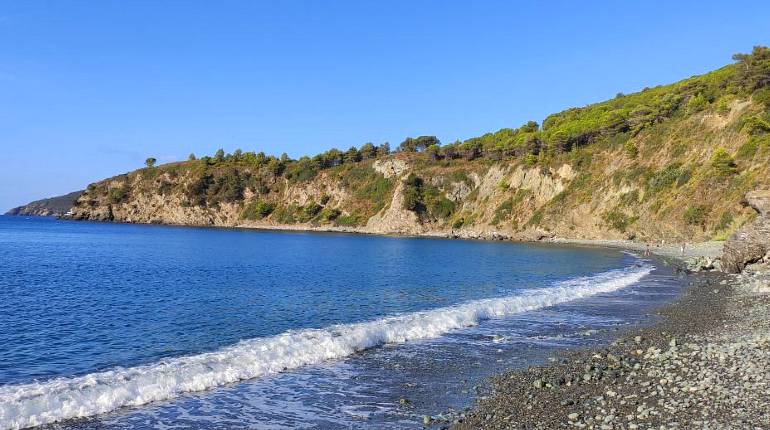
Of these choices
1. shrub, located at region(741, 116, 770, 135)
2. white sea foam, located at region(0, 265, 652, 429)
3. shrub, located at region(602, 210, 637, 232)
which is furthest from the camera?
shrub, located at region(602, 210, 637, 232)

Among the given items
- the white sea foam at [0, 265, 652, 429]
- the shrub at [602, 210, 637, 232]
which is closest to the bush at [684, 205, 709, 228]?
the shrub at [602, 210, 637, 232]

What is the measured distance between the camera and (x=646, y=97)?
123688 mm

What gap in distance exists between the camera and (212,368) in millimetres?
15562

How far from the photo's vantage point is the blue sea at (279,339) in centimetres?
1248

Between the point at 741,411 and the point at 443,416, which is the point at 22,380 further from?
the point at 741,411

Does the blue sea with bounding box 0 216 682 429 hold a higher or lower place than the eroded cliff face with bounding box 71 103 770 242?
lower

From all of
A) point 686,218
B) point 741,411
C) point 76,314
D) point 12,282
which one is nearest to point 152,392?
point 741,411

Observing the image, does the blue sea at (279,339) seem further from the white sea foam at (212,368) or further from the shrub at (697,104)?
the shrub at (697,104)

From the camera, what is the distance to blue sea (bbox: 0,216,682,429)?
1248 cm

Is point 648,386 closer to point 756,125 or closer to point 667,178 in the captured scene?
point 756,125

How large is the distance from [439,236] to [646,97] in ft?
182

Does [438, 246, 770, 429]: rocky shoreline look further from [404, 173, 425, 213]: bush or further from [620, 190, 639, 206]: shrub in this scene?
[404, 173, 425, 213]: bush

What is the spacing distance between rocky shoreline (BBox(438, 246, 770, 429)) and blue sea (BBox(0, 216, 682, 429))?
1.19 m

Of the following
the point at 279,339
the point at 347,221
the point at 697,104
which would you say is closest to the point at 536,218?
the point at 697,104
